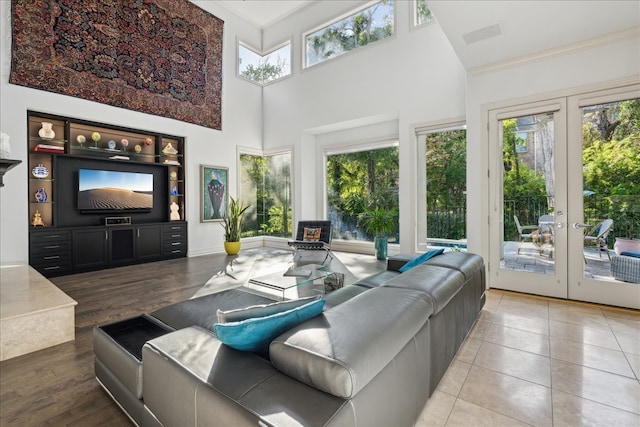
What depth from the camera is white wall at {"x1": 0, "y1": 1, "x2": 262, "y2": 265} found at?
4.41 meters

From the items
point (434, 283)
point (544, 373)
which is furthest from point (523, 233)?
point (434, 283)

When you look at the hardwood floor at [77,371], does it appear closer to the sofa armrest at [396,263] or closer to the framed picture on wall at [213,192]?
the sofa armrest at [396,263]

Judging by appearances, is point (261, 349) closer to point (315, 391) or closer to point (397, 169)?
point (315, 391)

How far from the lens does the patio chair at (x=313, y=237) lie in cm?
533

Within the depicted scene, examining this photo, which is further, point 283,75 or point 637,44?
point 283,75

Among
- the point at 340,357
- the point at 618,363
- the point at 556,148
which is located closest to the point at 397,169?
the point at 556,148

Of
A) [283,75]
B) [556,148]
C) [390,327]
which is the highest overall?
[283,75]

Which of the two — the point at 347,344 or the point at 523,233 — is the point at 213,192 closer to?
the point at 523,233

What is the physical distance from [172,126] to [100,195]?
6.25 feet

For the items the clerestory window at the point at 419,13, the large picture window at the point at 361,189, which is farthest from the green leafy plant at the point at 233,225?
the clerestory window at the point at 419,13

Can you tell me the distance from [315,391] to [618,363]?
249cm

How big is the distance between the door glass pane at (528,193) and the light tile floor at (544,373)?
859 mm

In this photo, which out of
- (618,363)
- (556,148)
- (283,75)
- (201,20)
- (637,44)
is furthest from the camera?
(283,75)

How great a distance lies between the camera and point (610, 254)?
10.9 feet
